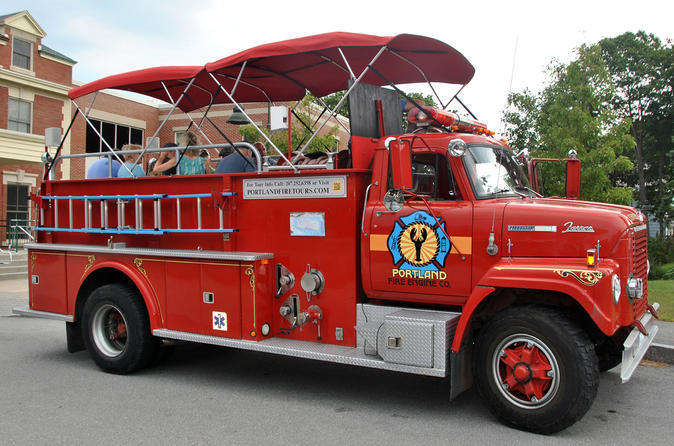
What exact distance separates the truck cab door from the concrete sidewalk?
3385mm

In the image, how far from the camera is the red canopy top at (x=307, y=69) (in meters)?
5.95

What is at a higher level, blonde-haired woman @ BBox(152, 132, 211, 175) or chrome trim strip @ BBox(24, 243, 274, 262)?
blonde-haired woman @ BBox(152, 132, 211, 175)

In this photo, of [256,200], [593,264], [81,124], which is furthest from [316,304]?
[81,124]

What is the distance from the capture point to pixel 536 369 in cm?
479

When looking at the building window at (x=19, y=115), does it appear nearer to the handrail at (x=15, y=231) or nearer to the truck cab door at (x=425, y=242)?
the handrail at (x=15, y=231)

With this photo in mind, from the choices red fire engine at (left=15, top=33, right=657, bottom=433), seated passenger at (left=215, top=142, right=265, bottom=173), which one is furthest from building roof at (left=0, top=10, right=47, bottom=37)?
seated passenger at (left=215, top=142, right=265, bottom=173)

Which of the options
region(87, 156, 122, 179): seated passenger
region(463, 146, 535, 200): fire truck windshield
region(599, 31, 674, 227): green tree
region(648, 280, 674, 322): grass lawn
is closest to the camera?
region(463, 146, 535, 200): fire truck windshield

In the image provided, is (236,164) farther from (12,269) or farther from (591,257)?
(12,269)

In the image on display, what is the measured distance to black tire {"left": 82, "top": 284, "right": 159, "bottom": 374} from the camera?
6883 mm

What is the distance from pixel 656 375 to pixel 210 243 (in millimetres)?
5140

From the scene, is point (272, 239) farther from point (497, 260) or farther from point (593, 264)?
point (593, 264)

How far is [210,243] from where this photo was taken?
674 cm

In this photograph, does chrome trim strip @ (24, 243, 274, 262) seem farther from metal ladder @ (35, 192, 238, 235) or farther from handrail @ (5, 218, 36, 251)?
handrail @ (5, 218, 36, 251)

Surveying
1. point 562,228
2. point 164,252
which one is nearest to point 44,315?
point 164,252
